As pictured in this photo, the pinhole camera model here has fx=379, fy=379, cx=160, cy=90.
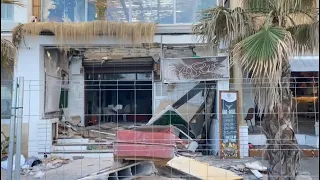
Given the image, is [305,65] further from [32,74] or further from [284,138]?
[32,74]

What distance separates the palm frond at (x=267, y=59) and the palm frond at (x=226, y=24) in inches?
25.2

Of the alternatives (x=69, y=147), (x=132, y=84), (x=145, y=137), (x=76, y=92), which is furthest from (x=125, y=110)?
(x=145, y=137)

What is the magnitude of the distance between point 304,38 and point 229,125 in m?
5.51

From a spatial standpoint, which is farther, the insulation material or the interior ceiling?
the interior ceiling

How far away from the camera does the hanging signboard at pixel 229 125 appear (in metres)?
11.7

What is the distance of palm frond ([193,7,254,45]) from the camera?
22.2 feet

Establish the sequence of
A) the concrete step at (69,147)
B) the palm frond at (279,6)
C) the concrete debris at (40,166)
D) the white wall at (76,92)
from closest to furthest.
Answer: the palm frond at (279,6) → the concrete debris at (40,166) → the concrete step at (69,147) → the white wall at (76,92)

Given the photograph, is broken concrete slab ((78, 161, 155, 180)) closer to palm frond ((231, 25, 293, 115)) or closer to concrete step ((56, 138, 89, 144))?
palm frond ((231, 25, 293, 115))

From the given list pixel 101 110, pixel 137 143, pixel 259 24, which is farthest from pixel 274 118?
pixel 101 110

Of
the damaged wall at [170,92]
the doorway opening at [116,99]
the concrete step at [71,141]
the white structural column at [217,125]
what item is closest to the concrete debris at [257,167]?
the white structural column at [217,125]

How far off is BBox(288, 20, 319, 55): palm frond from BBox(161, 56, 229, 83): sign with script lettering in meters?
5.17

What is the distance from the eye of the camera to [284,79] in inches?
245

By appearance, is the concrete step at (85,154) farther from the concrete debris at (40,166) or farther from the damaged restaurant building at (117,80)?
the concrete debris at (40,166)

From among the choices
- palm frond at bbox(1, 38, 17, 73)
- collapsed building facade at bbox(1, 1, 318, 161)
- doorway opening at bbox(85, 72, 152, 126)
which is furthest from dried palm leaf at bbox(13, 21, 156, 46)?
doorway opening at bbox(85, 72, 152, 126)
